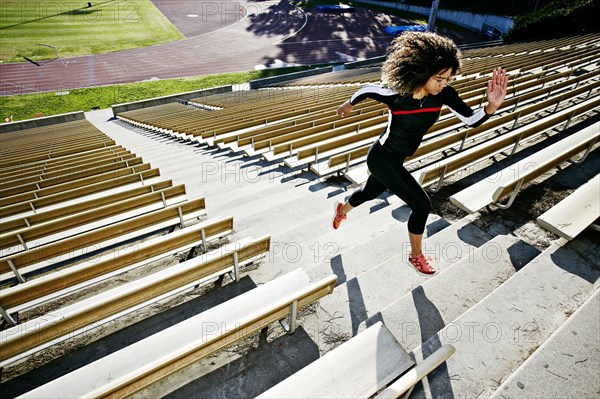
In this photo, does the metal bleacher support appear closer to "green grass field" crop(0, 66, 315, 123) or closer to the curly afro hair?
the curly afro hair

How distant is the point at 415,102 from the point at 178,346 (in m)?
2.62

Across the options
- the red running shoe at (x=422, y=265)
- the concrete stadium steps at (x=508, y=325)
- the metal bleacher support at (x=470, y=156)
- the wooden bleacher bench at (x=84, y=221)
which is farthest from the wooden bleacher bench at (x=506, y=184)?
the wooden bleacher bench at (x=84, y=221)

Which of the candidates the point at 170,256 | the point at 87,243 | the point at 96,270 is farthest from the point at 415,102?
the point at 87,243

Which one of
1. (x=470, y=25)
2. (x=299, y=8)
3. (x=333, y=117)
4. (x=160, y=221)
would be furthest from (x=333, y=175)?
(x=299, y=8)

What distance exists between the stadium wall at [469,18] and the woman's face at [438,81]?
3875 centimetres

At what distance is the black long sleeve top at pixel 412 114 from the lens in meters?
2.62

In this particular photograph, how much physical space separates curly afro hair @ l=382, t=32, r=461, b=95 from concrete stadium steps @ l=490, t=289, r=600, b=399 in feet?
6.99

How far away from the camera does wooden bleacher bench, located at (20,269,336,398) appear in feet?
5.65

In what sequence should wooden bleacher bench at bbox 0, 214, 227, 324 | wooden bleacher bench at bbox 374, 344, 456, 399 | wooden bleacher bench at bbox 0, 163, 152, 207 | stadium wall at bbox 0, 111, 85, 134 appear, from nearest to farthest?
wooden bleacher bench at bbox 374, 344, 456, 399, wooden bleacher bench at bbox 0, 214, 227, 324, wooden bleacher bench at bbox 0, 163, 152, 207, stadium wall at bbox 0, 111, 85, 134

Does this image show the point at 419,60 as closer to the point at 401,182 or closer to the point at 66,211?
the point at 401,182

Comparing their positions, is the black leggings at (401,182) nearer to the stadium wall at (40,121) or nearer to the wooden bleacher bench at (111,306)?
the wooden bleacher bench at (111,306)

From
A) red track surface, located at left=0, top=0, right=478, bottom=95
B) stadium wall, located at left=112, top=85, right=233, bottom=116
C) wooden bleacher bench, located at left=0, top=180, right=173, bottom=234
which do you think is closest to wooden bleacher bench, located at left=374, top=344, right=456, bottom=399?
wooden bleacher bench, located at left=0, top=180, right=173, bottom=234

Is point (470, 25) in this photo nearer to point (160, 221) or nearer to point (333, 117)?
point (333, 117)

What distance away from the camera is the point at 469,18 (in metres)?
39.1
